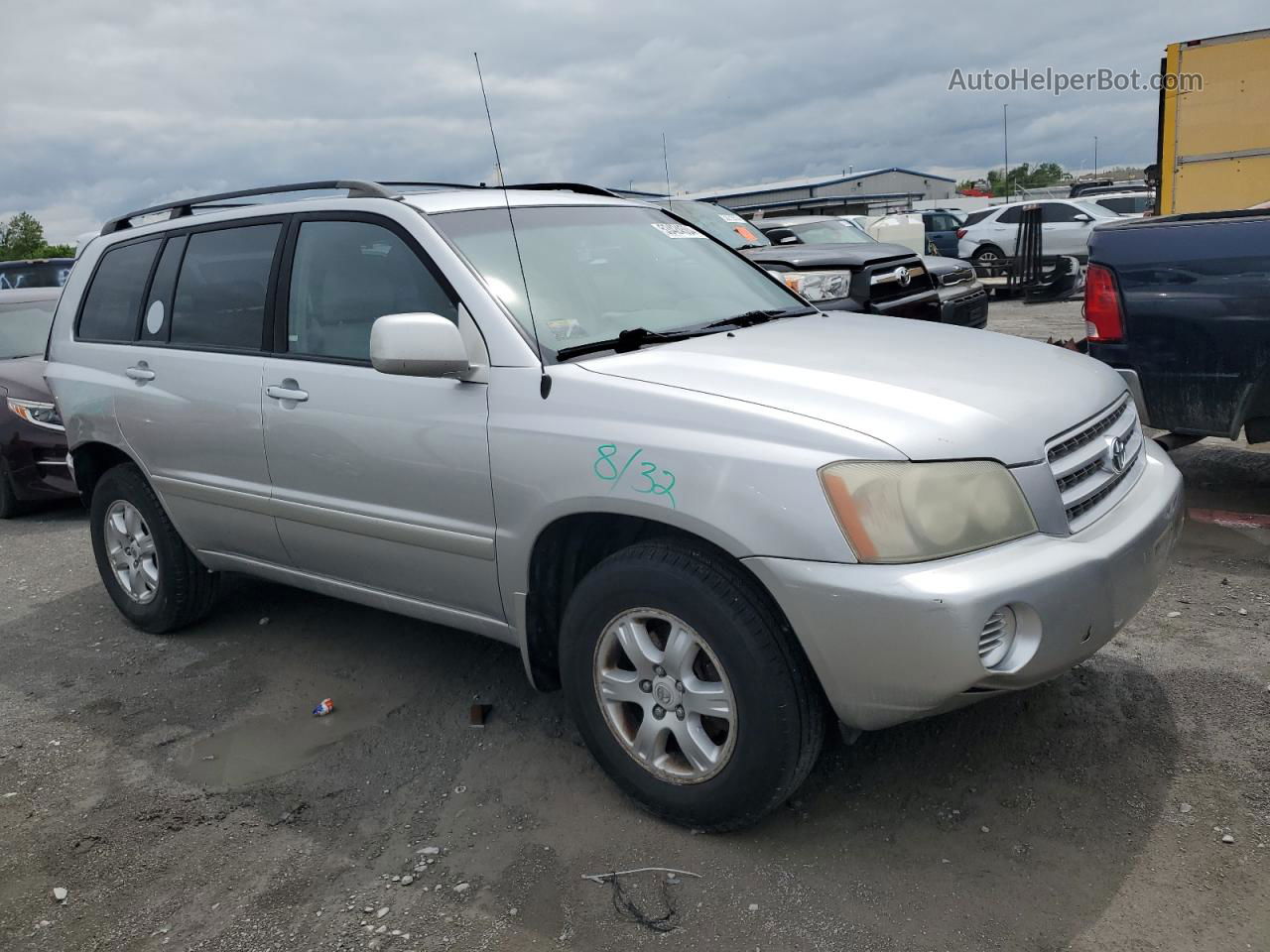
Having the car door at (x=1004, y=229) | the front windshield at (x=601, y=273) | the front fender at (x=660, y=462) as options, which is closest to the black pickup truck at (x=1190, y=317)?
the front windshield at (x=601, y=273)

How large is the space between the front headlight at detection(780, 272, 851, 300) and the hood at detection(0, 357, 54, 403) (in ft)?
17.3

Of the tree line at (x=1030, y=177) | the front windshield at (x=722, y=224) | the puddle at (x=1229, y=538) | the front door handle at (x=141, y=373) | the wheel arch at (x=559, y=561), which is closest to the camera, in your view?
the wheel arch at (x=559, y=561)

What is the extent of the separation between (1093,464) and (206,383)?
3166 mm

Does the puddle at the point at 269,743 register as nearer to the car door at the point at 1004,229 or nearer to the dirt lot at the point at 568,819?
the dirt lot at the point at 568,819

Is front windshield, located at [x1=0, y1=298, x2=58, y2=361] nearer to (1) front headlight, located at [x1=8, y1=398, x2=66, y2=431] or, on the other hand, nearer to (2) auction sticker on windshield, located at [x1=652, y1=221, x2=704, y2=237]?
(1) front headlight, located at [x1=8, y1=398, x2=66, y2=431]

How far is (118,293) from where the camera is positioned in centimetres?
490

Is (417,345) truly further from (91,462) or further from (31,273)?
(31,273)

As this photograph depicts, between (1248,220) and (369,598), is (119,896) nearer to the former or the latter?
(369,598)

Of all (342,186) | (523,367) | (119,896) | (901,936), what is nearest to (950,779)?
(901,936)

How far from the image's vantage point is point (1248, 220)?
4879 mm

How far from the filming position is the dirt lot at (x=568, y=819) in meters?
2.67

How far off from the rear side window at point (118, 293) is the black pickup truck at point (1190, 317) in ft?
14.3

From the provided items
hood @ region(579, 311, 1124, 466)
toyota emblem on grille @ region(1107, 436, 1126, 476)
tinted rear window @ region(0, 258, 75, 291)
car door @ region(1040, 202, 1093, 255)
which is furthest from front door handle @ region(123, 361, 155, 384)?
car door @ region(1040, 202, 1093, 255)

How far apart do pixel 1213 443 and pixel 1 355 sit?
8.64 metres
